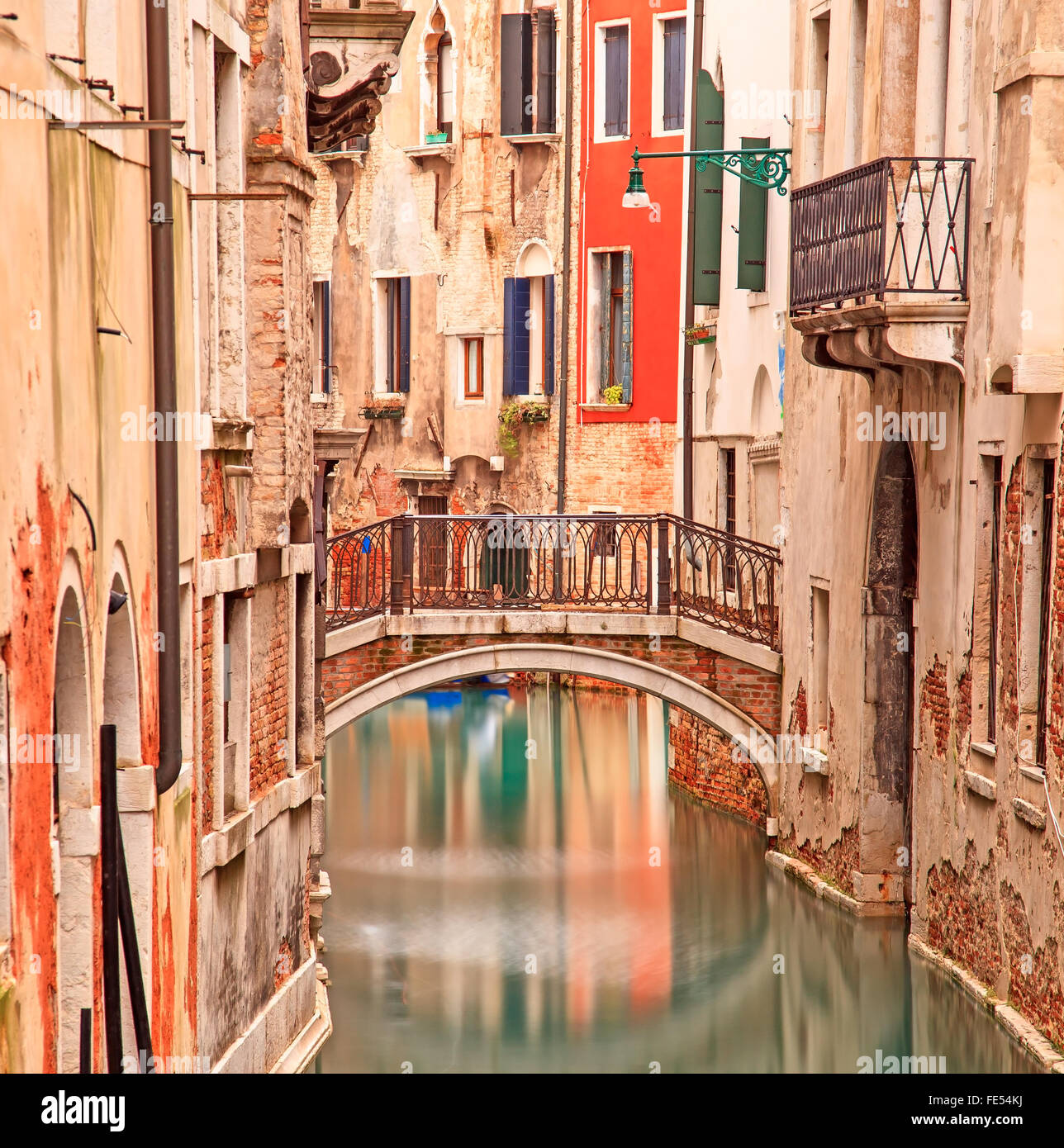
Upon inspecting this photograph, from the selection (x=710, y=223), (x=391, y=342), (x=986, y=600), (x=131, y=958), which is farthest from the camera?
(x=391, y=342)

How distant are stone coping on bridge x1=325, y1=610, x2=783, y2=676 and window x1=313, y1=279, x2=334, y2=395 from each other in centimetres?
1223

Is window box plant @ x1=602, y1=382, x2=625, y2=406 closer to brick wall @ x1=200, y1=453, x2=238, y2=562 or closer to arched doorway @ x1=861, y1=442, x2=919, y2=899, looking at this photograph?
arched doorway @ x1=861, y1=442, x2=919, y2=899

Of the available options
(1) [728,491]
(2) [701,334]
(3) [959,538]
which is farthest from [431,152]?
(3) [959,538]

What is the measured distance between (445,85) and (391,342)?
3839 millimetres

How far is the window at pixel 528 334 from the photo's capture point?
2619 centimetres

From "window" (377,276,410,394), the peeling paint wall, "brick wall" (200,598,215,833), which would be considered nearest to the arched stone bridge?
the peeling paint wall

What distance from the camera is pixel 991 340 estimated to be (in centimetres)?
1150

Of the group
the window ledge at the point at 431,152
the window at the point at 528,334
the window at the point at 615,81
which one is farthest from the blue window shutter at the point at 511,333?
the window at the point at 615,81

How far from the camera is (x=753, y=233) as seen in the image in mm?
18656

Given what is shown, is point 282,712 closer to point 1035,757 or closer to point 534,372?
point 1035,757

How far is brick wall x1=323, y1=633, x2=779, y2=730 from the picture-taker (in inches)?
685

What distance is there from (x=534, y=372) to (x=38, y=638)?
807 inches

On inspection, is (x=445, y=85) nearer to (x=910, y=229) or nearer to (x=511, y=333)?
(x=511, y=333)

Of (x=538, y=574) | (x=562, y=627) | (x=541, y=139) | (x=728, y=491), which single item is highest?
(x=541, y=139)
